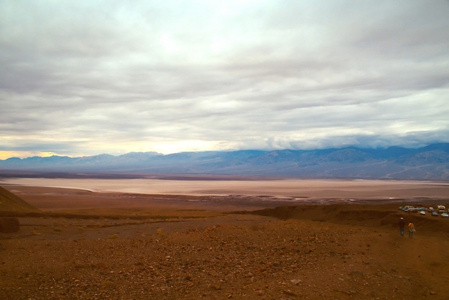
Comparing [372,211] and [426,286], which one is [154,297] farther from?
[372,211]

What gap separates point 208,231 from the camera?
63.0ft

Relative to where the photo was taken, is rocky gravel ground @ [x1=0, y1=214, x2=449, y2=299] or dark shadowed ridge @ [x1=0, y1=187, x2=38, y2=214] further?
dark shadowed ridge @ [x1=0, y1=187, x2=38, y2=214]

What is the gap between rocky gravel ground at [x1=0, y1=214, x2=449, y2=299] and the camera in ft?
31.1

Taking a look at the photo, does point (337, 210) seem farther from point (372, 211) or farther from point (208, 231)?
point (208, 231)

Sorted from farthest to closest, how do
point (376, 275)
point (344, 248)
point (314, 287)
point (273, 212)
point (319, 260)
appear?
point (273, 212) < point (344, 248) < point (319, 260) < point (376, 275) < point (314, 287)

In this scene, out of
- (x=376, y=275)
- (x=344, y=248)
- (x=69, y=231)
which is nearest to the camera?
(x=376, y=275)

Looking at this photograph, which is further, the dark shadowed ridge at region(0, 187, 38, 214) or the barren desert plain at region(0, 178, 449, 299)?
the dark shadowed ridge at region(0, 187, 38, 214)

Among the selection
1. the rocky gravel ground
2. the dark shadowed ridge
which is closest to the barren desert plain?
the rocky gravel ground

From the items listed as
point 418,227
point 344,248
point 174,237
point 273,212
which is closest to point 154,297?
point 174,237

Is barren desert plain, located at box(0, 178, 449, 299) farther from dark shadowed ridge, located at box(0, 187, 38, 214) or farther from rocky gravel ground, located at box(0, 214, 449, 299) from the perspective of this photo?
dark shadowed ridge, located at box(0, 187, 38, 214)

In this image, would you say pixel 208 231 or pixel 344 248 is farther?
pixel 208 231

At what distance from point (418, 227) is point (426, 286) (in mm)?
13112

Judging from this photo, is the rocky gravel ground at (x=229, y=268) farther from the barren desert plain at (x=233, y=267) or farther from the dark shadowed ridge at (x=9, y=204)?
the dark shadowed ridge at (x=9, y=204)

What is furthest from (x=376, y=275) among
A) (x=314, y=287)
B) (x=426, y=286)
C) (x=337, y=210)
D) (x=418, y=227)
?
(x=337, y=210)
